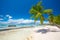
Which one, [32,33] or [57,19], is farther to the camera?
[57,19]

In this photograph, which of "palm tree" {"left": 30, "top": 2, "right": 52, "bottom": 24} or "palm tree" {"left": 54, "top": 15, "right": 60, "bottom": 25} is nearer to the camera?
"palm tree" {"left": 30, "top": 2, "right": 52, "bottom": 24}

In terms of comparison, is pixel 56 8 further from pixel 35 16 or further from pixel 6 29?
pixel 6 29

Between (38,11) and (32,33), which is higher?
(38,11)

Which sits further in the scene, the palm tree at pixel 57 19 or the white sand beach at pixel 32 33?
the palm tree at pixel 57 19

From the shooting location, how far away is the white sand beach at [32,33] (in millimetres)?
2600

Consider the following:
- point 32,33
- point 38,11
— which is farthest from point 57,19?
point 32,33

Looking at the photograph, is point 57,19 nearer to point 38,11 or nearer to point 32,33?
point 38,11

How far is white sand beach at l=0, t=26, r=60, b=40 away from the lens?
2.60 meters

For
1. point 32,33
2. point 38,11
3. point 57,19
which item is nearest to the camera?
point 32,33

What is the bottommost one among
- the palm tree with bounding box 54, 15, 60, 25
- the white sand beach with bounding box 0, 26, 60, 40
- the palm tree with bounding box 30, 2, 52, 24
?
the white sand beach with bounding box 0, 26, 60, 40

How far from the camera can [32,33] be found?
8.87 ft

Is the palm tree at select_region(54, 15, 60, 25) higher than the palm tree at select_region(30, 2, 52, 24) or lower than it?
lower

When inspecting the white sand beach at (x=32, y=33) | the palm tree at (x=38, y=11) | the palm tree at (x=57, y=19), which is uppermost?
the palm tree at (x=38, y=11)

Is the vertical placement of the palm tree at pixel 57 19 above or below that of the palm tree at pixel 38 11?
below
